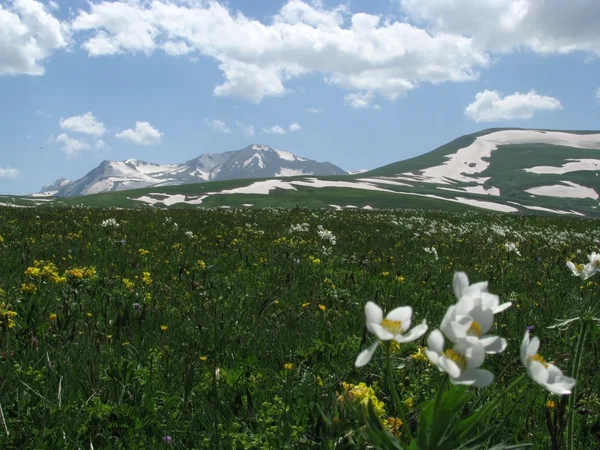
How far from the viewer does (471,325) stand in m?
1.43

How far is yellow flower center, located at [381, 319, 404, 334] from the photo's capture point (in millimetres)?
1550

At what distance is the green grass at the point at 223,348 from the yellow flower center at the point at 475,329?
0.84 m

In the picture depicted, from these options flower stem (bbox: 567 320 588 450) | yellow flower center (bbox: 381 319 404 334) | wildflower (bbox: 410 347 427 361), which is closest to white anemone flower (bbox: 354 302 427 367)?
yellow flower center (bbox: 381 319 404 334)

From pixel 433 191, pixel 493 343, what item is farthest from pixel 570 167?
pixel 493 343

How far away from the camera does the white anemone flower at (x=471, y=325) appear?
1.37 m

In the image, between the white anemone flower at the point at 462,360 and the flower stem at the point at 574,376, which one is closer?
the white anemone flower at the point at 462,360

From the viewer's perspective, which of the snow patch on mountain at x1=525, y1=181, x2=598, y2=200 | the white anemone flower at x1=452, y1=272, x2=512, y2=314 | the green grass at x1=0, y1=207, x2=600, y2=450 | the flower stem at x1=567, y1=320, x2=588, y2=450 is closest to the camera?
the white anemone flower at x1=452, y1=272, x2=512, y2=314

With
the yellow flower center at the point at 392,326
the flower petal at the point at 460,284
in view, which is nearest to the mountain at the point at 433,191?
the yellow flower center at the point at 392,326

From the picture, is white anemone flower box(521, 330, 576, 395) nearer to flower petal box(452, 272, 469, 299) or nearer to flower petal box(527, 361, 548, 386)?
flower petal box(527, 361, 548, 386)

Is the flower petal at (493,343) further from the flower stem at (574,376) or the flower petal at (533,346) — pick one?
the flower stem at (574,376)

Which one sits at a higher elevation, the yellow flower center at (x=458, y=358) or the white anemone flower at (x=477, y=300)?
the white anemone flower at (x=477, y=300)

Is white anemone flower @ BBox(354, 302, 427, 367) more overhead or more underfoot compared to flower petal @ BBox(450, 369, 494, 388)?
more overhead

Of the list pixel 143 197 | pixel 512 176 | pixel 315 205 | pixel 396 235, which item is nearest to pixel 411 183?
pixel 512 176

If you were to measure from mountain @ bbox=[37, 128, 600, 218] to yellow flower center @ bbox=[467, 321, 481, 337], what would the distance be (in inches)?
2260
